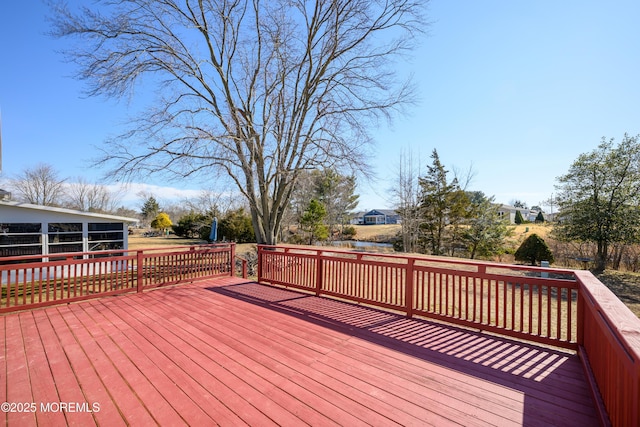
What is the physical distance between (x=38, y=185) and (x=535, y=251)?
37662mm

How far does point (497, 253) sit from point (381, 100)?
12679 millimetres

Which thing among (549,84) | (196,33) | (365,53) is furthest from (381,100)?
(196,33)

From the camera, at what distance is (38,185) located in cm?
2484

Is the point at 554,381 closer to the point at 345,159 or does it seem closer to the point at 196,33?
the point at 345,159

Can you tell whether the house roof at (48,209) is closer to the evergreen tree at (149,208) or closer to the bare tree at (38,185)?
the bare tree at (38,185)

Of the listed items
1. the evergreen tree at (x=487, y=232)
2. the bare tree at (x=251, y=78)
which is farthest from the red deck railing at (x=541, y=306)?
the evergreen tree at (x=487, y=232)

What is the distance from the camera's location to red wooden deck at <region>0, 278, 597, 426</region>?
1.95m

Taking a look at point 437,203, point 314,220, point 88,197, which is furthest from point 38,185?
point 437,203

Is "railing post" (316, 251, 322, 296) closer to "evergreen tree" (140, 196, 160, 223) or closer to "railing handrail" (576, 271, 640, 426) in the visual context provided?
"railing handrail" (576, 271, 640, 426)

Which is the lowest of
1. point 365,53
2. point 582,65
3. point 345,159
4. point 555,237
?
point 555,237

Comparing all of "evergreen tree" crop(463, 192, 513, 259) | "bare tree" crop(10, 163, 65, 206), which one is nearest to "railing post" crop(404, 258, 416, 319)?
"evergreen tree" crop(463, 192, 513, 259)

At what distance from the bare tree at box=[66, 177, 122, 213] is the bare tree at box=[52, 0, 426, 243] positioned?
24822mm

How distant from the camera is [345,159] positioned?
8312 millimetres

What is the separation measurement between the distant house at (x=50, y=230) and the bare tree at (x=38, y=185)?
70.2ft
